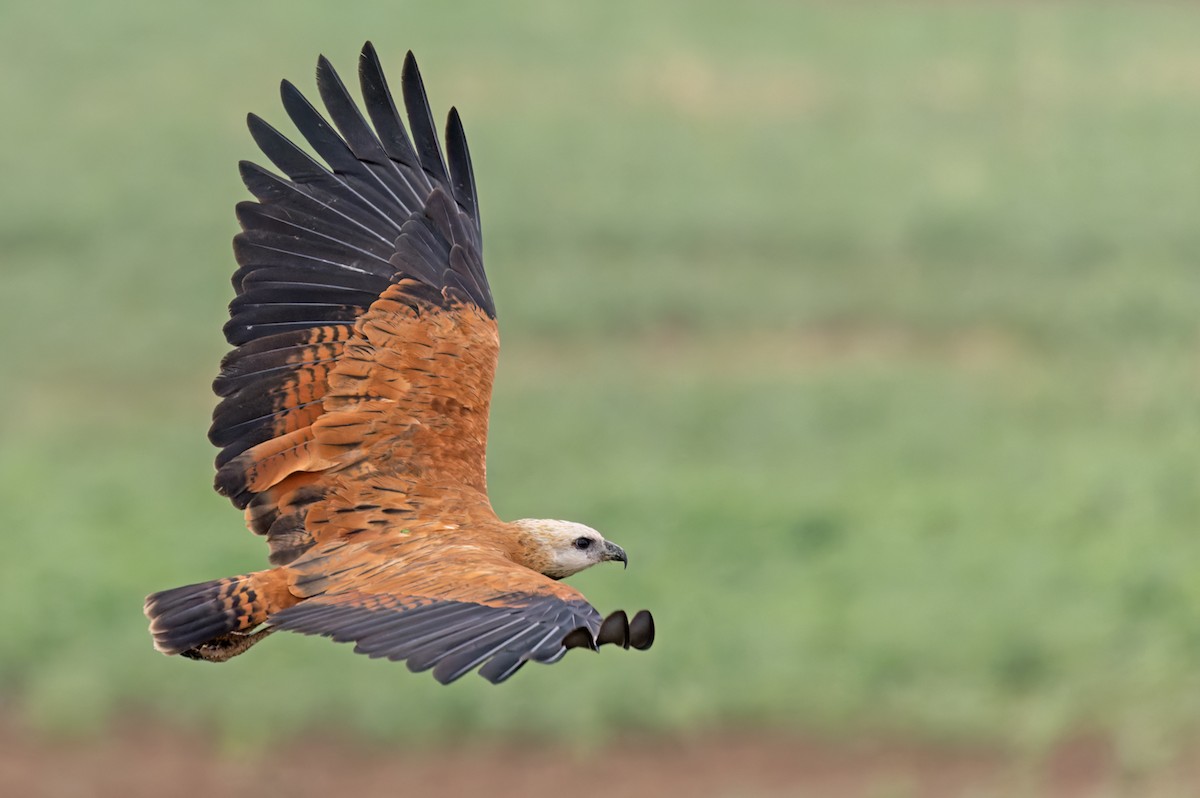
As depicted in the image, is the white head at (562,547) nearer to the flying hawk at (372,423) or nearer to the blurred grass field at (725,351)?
the flying hawk at (372,423)

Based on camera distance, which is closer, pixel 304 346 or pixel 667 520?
pixel 304 346

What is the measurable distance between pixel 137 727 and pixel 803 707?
5.47 m

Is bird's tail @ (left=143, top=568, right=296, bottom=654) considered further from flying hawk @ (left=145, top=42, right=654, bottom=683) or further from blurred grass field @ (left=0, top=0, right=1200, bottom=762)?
blurred grass field @ (left=0, top=0, right=1200, bottom=762)

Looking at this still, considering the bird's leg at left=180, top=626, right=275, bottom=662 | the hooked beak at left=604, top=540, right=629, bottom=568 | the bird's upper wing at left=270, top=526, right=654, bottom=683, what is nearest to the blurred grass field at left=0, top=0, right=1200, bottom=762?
the hooked beak at left=604, top=540, right=629, bottom=568

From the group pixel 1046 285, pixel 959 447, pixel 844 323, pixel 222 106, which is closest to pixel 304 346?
pixel 959 447

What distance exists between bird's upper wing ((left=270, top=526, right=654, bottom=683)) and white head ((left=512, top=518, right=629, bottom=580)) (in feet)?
1.59

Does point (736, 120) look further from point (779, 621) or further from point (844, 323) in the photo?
point (779, 621)

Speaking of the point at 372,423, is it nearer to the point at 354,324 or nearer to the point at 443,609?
the point at 354,324

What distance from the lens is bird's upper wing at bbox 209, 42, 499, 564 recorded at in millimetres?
8617

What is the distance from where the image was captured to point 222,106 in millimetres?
34000

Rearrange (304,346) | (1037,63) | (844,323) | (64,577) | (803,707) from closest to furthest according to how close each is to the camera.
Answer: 1. (304,346)
2. (803,707)
3. (64,577)
4. (844,323)
5. (1037,63)

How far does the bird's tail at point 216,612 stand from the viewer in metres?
8.02

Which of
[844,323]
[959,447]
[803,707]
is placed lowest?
[803,707]

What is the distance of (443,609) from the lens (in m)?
7.46
